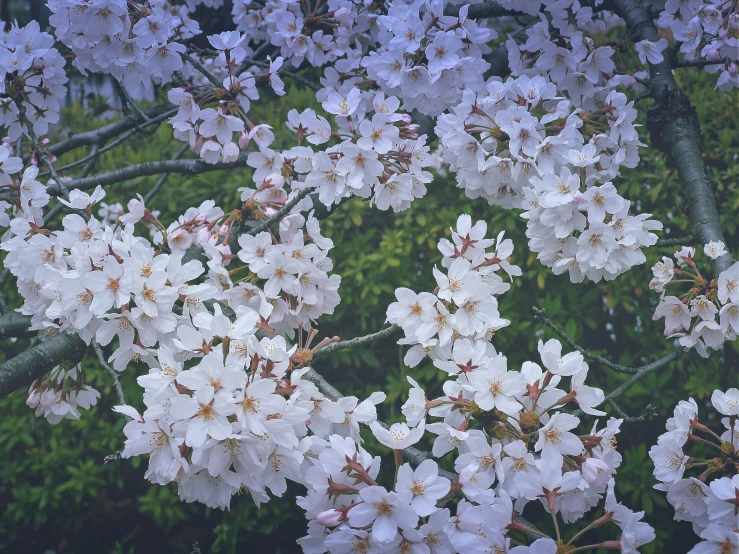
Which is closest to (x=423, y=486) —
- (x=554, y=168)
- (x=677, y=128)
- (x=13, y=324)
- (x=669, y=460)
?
(x=669, y=460)

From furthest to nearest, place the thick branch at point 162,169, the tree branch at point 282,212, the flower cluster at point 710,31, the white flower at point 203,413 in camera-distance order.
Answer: the thick branch at point 162,169, the flower cluster at point 710,31, the tree branch at point 282,212, the white flower at point 203,413

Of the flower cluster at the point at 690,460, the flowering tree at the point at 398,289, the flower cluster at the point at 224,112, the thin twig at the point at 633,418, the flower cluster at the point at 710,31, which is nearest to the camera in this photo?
the flowering tree at the point at 398,289

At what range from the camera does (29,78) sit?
7.79 ft

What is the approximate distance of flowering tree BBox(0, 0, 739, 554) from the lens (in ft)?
4.41

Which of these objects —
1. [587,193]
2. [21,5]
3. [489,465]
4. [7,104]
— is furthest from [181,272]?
[21,5]

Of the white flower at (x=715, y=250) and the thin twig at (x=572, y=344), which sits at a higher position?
the white flower at (x=715, y=250)

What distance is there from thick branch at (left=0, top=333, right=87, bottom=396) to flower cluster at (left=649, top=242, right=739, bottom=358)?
1.72 metres

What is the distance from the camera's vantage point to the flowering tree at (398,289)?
1.34 m

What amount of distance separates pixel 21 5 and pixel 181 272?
311 inches

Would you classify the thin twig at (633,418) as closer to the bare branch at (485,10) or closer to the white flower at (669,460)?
the white flower at (669,460)

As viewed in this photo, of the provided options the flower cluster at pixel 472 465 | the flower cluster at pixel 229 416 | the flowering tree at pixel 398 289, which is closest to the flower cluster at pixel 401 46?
the flowering tree at pixel 398 289

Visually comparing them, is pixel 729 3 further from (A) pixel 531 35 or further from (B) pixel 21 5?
(B) pixel 21 5

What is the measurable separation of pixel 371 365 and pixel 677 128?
163cm

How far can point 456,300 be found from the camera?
5.24ft
